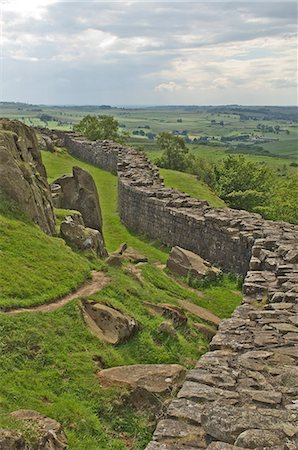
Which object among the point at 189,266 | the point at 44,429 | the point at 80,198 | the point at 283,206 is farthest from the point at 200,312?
the point at 283,206

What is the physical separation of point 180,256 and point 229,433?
15.5 m

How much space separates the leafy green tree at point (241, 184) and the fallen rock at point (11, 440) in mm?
37707

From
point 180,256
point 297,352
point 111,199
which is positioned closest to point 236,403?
point 297,352

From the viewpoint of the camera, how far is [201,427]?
8344 millimetres

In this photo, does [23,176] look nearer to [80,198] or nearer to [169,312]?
[80,198]

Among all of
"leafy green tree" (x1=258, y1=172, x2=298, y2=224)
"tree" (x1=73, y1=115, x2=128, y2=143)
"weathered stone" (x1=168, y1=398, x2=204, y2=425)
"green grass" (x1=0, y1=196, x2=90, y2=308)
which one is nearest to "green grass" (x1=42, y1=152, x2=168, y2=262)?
"green grass" (x1=0, y1=196, x2=90, y2=308)

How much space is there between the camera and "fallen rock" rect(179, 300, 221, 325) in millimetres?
17344

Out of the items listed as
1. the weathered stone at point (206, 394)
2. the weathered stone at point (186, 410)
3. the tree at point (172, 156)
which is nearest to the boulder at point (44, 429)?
the weathered stone at point (186, 410)

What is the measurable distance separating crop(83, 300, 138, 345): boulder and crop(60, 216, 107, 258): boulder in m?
5.36

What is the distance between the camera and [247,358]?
10820 millimetres

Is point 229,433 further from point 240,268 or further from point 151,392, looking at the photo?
point 240,268

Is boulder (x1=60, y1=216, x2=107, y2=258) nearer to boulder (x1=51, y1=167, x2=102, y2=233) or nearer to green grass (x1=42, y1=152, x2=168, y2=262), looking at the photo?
green grass (x1=42, y1=152, x2=168, y2=262)

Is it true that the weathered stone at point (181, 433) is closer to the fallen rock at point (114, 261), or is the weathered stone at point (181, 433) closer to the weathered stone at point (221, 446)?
the weathered stone at point (221, 446)

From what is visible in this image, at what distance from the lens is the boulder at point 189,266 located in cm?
2245
